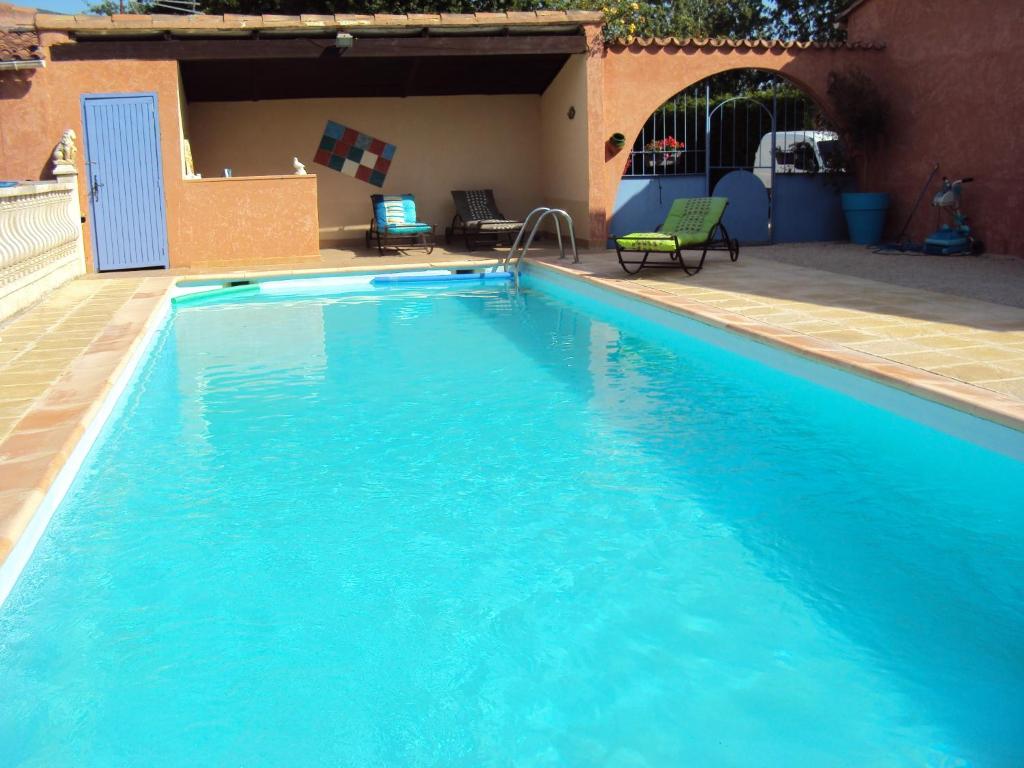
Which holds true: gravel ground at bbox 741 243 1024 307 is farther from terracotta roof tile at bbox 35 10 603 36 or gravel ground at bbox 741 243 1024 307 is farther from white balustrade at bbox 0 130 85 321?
white balustrade at bbox 0 130 85 321

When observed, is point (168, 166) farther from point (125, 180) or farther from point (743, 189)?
point (743, 189)

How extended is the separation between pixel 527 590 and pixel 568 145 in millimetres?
11127

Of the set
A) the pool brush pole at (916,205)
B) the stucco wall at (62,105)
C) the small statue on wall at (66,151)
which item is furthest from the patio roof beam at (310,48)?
the pool brush pole at (916,205)

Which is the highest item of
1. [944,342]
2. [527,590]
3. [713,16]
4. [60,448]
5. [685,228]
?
[713,16]

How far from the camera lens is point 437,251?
44.6 ft

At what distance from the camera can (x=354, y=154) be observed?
14.8m

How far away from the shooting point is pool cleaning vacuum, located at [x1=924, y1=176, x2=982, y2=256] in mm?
11078

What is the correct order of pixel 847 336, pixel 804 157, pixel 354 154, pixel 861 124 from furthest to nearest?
pixel 354 154 → pixel 804 157 → pixel 861 124 → pixel 847 336

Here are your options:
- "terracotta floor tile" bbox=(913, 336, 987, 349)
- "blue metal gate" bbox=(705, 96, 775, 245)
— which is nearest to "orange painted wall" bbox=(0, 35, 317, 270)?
"blue metal gate" bbox=(705, 96, 775, 245)

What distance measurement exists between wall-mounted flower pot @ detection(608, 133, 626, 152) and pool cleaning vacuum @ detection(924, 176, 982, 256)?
3.87m

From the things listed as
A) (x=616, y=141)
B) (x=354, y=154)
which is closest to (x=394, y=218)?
(x=354, y=154)

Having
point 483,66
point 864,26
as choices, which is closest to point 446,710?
point 483,66

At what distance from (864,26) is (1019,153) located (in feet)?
12.6

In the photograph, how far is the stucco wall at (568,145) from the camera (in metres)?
12.8
